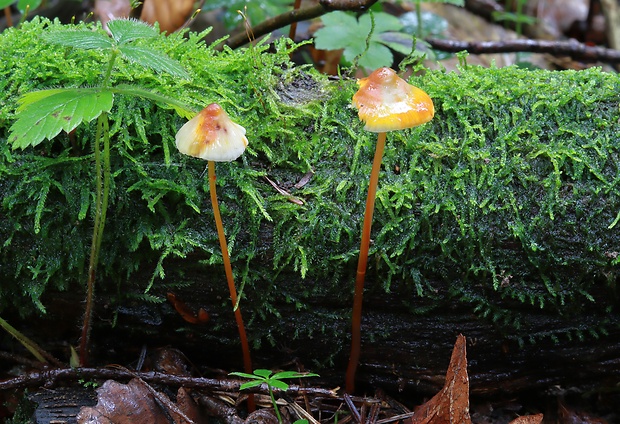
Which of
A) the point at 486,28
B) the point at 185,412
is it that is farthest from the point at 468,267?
the point at 486,28

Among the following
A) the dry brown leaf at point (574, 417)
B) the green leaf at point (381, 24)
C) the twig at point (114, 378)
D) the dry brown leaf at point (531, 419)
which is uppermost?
the green leaf at point (381, 24)

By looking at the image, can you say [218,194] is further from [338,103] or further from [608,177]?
[608,177]

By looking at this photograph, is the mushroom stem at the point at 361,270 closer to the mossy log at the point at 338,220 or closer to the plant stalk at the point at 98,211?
the mossy log at the point at 338,220

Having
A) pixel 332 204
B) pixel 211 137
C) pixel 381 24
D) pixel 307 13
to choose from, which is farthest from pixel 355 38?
pixel 211 137

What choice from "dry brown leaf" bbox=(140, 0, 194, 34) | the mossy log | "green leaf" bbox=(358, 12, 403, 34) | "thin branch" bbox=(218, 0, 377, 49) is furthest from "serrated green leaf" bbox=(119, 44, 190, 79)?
"dry brown leaf" bbox=(140, 0, 194, 34)

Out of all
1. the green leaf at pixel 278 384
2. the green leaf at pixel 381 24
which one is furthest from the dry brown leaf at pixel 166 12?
the green leaf at pixel 278 384

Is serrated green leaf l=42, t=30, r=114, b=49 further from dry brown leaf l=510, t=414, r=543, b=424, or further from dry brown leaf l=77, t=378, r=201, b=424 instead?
dry brown leaf l=510, t=414, r=543, b=424
